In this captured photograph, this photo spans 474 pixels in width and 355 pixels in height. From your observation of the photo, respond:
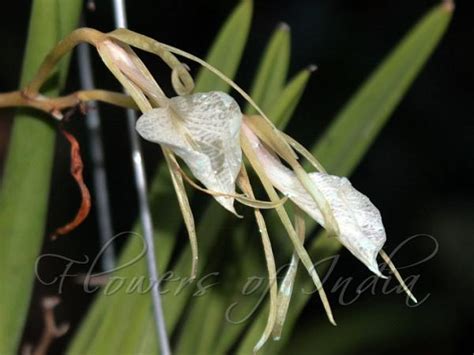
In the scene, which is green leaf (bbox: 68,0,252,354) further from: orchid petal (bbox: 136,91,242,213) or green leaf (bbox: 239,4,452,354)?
orchid petal (bbox: 136,91,242,213)

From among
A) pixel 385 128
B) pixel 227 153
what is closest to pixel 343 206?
pixel 227 153

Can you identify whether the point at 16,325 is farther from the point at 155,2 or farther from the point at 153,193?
the point at 155,2

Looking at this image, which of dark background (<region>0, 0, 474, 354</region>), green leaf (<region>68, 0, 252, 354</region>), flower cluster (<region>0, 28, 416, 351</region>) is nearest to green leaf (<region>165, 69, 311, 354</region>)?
green leaf (<region>68, 0, 252, 354</region>)

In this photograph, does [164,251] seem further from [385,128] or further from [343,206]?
[385,128]

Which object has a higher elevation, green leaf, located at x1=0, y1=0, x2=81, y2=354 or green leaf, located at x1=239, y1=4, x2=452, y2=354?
green leaf, located at x1=239, y1=4, x2=452, y2=354

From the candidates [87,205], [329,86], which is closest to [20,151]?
[87,205]

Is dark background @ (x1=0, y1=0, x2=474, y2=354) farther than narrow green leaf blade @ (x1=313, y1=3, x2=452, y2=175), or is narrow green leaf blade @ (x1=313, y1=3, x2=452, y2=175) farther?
dark background @ (x1=0, y1=0, x2=474, y2=354)

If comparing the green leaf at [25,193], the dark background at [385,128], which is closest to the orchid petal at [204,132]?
the green leaf at [25,193]

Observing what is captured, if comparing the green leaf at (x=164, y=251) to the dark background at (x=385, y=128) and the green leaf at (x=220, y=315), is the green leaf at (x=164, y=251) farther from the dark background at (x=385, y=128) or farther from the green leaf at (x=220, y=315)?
the dark background at (x=385, y=128)
